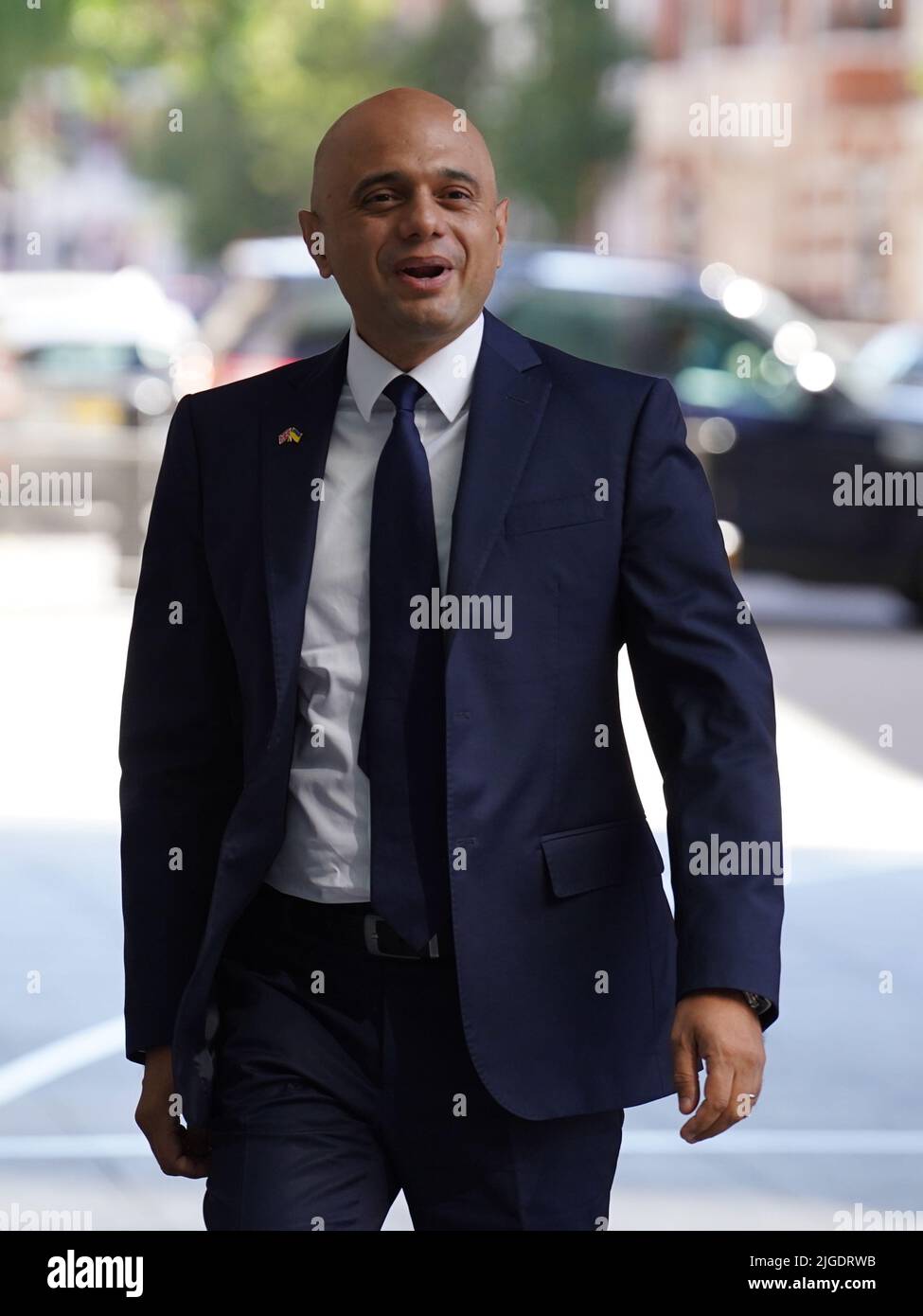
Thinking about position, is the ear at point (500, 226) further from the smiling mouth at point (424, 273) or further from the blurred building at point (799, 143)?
the blurred building at point (799, 143)

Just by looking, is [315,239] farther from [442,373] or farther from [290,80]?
[290,80]

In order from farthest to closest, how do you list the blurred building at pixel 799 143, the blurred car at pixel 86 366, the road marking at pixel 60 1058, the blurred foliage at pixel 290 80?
the blurred building at pixel 799 143
the blurred foliage at pixel 290 80
the blurred car at pixel 86 366
the road marking at pixel 60 1058

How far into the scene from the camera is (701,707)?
119 inches

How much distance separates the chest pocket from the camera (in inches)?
119

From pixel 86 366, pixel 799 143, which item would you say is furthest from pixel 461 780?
pixel 799 143

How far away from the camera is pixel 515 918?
2988mm

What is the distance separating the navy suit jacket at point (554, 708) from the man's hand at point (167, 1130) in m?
0.10

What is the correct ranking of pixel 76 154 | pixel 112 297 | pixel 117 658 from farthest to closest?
pixel 76 154, pixel 112 297, pixel 117 658

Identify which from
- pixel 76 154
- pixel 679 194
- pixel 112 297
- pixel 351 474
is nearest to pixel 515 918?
pixel 351 474

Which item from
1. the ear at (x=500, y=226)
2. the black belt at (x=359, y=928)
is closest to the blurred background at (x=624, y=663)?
the black belt at (x=359, y=928)

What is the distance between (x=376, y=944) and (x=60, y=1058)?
382 cm

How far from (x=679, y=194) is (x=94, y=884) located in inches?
1641

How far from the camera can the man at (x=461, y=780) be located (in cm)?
296

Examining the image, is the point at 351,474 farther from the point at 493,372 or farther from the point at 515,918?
the point at 515,918
